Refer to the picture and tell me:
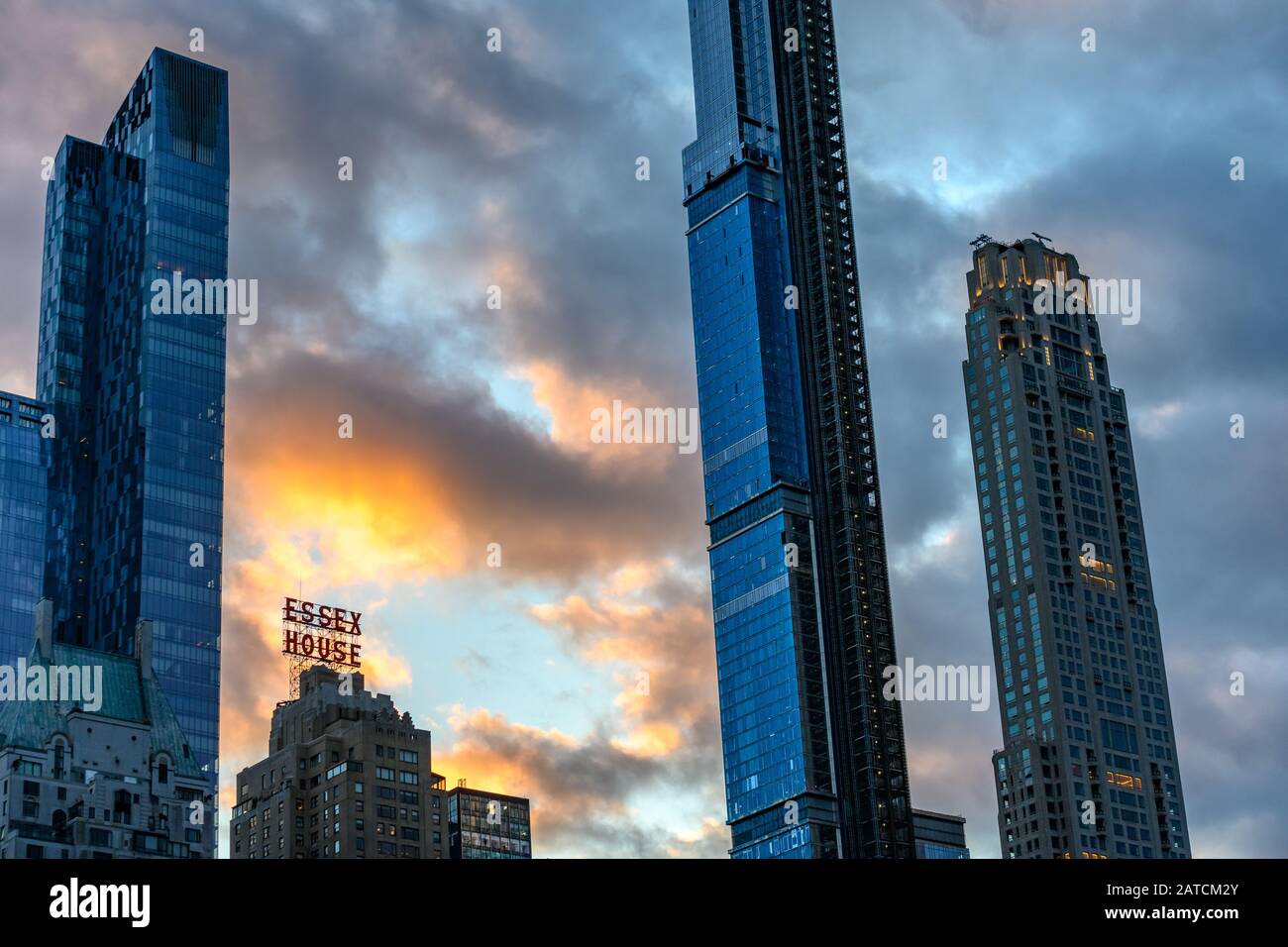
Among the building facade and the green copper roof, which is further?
the green copper roof

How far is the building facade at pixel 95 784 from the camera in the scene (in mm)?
152000

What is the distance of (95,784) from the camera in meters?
155

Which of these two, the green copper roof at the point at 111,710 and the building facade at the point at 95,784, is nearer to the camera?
the building facade at the point at 95,784

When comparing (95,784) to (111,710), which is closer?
(95,784)

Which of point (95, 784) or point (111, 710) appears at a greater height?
point (111, 710)

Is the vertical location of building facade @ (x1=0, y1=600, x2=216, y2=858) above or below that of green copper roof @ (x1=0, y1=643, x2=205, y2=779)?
below

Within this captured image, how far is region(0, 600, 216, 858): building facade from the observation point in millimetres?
152000

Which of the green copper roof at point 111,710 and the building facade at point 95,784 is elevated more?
the green copper roof at point 111,710
